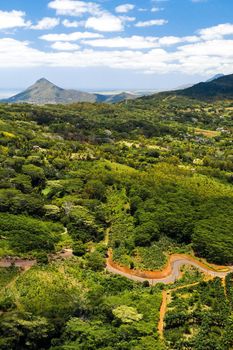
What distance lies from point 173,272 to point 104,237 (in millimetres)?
17377

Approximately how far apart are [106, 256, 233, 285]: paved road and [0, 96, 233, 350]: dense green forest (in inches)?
73.8

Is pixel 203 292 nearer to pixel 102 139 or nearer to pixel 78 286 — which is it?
pixel 78 286

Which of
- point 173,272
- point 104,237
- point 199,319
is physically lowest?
point 173,272

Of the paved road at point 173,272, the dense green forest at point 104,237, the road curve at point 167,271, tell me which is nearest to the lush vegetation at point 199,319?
the dense green forest at point 104,237

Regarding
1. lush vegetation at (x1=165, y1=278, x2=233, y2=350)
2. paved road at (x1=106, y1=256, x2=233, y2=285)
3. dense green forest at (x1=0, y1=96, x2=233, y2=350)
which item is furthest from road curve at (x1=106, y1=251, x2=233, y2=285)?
lush vegetation at (x1=165, y1=278, x2=233, y2=350)

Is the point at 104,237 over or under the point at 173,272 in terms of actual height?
over

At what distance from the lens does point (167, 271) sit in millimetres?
73375

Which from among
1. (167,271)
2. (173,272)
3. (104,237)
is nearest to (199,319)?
(173,272)

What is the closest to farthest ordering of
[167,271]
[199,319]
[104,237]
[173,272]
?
1. [199,319]
2. [173,272]
3. [167,271]
4. [104,237]

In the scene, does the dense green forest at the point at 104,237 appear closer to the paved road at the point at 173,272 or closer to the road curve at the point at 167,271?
the road curve at the point at 167,271

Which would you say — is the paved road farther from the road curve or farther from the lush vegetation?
the lush vegetation

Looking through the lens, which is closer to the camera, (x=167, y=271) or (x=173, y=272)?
(x=173, y=272)

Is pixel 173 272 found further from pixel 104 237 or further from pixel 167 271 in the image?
pixel 104 237

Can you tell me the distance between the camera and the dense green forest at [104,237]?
5172cm
